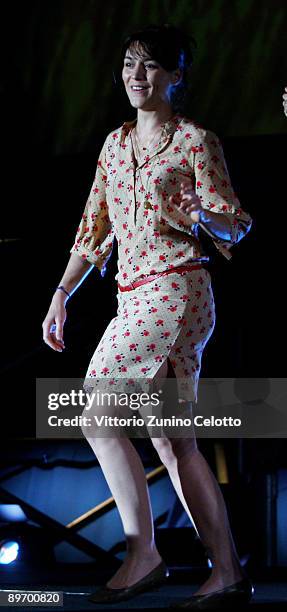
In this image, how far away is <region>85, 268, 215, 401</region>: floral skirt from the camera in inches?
78.1

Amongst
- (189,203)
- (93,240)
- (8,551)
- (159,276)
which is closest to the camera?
(189,203)

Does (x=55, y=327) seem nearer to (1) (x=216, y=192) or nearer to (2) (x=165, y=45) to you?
(1) (x=216, y=192)

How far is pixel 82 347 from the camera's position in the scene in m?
4.06

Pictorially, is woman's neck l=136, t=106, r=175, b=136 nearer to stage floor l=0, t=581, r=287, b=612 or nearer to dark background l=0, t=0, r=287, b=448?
stage floor l=0, t=581, r=287, b=612

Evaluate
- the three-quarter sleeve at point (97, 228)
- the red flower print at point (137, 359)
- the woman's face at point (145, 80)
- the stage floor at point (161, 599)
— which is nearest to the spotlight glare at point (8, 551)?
the stage floor at point (161, 599)

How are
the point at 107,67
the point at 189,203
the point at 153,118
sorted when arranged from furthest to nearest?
the point at 107,67, the point at 153,118, the point at 189,203

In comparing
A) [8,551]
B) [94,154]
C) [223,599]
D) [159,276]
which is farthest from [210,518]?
[94,154]

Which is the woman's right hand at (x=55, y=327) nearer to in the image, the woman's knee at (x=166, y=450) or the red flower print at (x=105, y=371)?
the red flower print at (x=105, y=371)

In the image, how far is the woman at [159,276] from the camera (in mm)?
1954

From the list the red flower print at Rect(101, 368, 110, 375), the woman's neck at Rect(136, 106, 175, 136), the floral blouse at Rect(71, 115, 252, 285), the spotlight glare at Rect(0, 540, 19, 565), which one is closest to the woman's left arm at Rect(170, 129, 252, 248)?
the floral blouse at Rect(71, 115, 252, 285)

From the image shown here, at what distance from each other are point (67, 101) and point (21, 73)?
0.23 meters

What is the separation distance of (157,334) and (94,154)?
73.4 inches

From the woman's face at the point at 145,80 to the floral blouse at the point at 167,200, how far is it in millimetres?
67

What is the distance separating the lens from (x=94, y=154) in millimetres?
3721
